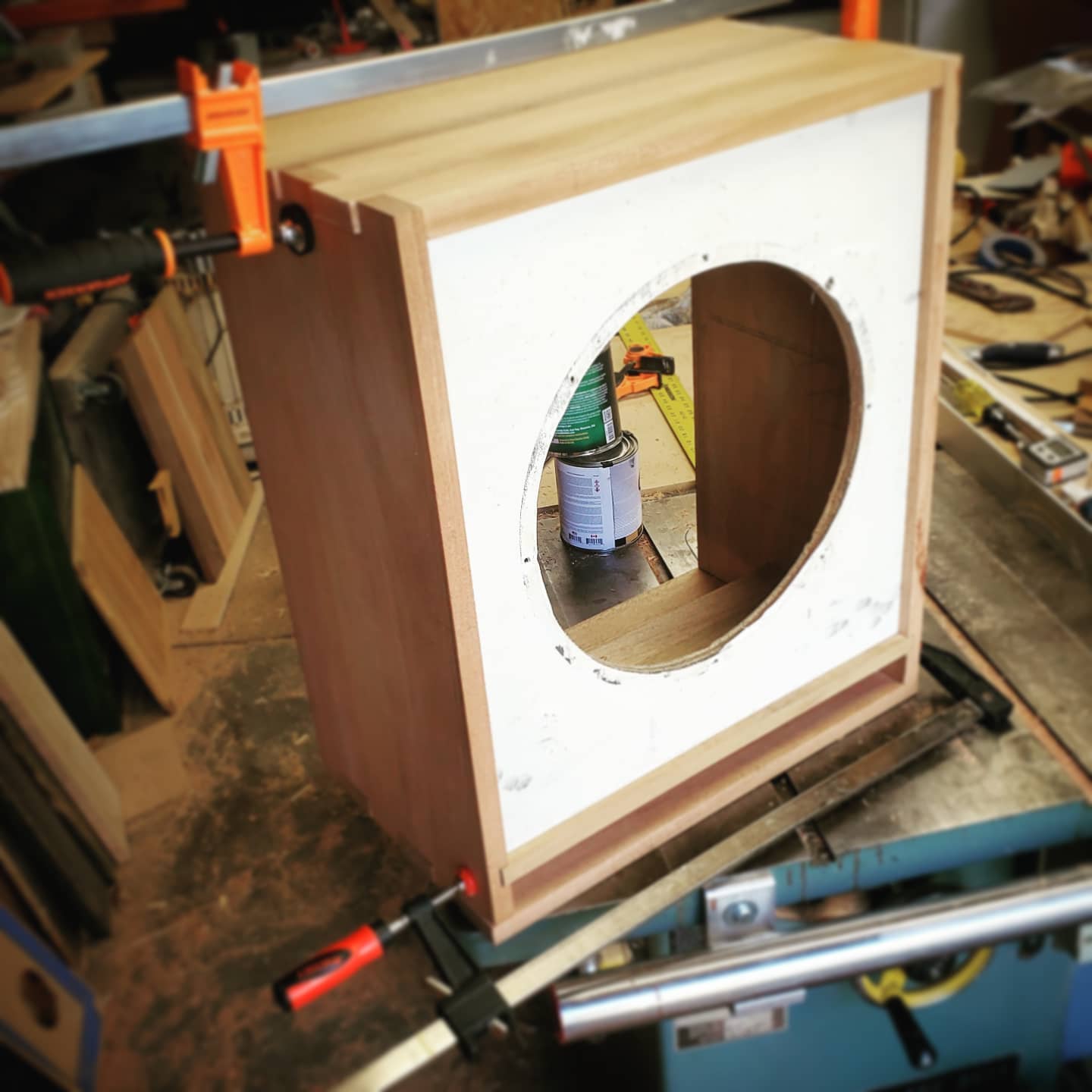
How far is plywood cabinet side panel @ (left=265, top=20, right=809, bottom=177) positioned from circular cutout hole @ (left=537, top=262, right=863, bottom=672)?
0.58 ft

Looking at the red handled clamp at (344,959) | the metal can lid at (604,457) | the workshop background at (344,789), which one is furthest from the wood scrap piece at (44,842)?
the metal can lid at (604,457)

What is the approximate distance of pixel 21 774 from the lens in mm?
1147

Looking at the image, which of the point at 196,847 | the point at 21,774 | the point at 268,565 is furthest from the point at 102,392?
the point at 196,847

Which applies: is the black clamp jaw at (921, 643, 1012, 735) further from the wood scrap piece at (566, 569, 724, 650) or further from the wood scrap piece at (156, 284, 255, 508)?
the wood scrap piece at (156, 284, 255, 508)

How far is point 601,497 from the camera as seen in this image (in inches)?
39.9

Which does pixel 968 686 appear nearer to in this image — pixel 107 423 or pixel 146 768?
pixel 146 768

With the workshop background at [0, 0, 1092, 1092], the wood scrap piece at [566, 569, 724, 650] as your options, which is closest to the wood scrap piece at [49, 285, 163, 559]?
the workshop background at [0, 0, 1092, 1092]

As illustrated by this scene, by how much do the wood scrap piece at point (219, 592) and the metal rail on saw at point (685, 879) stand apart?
2.89 ft

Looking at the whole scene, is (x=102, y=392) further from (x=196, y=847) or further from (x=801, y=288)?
(x=801, y=288)

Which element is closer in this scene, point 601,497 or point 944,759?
point 944,759

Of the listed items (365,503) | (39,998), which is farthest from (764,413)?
(39,998)

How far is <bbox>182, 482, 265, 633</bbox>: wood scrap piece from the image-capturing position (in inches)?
61.3

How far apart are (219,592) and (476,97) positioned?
1.16 m

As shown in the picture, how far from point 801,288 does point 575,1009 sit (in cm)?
55
